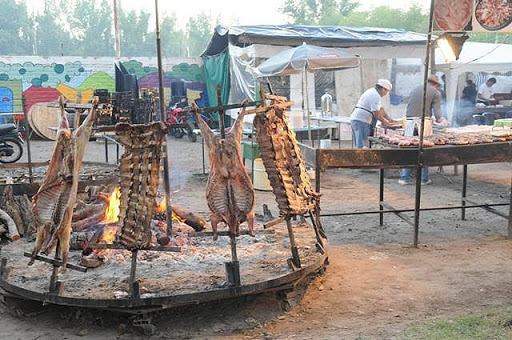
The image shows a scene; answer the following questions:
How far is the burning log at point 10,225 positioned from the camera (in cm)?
690

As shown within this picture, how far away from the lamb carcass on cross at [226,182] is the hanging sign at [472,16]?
3.49 metres

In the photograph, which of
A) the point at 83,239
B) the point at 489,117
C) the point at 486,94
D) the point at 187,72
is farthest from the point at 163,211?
the point at 187,72

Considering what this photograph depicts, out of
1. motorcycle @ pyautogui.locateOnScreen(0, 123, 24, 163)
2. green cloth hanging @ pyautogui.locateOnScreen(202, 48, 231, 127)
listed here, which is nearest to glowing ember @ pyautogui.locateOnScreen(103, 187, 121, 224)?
motorcycle @ pyautogui.locateOnScreen(0, 123, 24, 163)

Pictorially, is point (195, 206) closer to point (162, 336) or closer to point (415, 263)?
point (415, 263)

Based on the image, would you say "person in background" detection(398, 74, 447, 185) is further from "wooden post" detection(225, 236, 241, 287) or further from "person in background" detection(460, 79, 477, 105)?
"person in background" detection(460, 79, 477, 105)

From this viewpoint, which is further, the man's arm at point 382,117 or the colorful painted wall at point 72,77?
the colorful painted wall at point 72,77

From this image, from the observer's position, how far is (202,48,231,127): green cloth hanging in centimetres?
2138

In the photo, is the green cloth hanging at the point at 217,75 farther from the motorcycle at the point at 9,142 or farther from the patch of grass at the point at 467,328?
the patch of grass at the point at 467,328

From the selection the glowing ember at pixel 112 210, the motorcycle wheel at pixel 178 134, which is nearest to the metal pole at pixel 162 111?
the glowing ember at pixel 112 210

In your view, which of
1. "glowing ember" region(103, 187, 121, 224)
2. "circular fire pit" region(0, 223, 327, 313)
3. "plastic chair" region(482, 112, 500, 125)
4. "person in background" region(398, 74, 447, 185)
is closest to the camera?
"circular fire pit" region(0, 223, 327, 313)

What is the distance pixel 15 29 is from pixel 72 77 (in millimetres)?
37279

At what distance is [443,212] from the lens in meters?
9.40

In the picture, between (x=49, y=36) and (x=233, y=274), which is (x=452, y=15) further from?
(x=49, y=36)

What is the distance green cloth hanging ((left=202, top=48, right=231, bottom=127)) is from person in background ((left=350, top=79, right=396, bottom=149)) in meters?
8.16
